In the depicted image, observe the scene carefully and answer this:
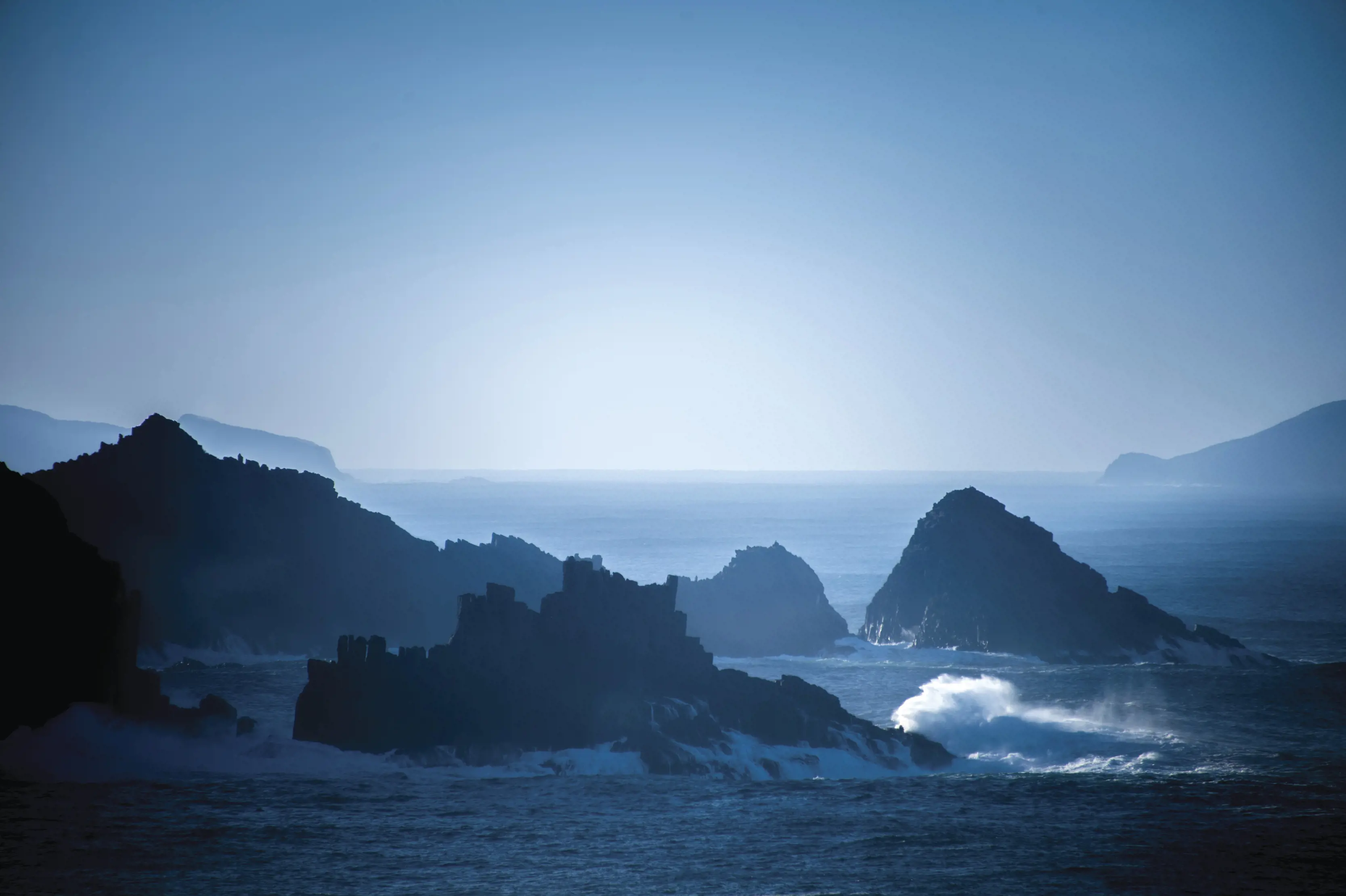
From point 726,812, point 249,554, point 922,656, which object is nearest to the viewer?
point 726,812

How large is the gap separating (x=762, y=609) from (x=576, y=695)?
149 ft

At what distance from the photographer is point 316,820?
45.0 meters

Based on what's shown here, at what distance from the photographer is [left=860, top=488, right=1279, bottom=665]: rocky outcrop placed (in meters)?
89.6

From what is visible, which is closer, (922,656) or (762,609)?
(922,656)

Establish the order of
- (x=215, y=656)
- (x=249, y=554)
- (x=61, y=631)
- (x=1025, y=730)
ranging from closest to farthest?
(x=61, y=631), (x=1025, y=730), (x=215, y=656), (x=249, y=554)

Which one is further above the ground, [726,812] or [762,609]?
[762,609]

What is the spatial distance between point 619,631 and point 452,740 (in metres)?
11.4

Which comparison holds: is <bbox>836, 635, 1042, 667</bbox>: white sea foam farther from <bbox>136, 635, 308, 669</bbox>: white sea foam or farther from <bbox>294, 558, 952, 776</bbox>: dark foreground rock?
<bbox>136, 635, 308, 669</bbox>: white sea foam

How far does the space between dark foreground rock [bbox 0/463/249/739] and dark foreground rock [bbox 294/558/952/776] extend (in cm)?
816

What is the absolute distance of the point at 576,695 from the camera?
57.4m

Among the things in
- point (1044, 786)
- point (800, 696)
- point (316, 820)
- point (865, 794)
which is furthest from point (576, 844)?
point (1044, 786)

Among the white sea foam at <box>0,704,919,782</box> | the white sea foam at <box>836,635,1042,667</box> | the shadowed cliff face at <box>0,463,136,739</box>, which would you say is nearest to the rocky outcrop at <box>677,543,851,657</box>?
the white sea foam at <box>836,635,1042,667</box>

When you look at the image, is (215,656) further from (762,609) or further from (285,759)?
(762,609)

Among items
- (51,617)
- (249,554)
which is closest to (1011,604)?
(249,554)
